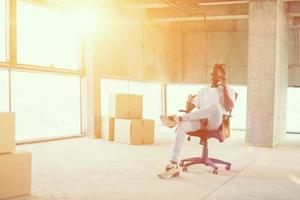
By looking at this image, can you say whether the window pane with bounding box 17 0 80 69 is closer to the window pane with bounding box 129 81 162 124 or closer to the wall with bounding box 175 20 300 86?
the window pane with bounding box 129 81 162 124

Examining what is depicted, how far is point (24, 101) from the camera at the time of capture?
873 cm

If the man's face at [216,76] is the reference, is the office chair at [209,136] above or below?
below

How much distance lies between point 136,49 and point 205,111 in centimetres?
549

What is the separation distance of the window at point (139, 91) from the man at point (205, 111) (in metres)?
4.13

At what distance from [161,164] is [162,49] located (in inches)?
252

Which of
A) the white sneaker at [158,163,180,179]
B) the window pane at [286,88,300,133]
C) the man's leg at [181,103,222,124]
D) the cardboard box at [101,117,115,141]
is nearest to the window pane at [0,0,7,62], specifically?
the cardboard box at [101,117,115,141]

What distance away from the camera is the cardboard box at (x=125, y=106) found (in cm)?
708

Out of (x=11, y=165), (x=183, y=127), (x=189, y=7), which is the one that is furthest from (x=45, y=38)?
(x=11, y=165)

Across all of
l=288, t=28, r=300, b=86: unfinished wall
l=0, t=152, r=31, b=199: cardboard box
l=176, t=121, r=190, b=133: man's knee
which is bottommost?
l=0, t=152, r=31, b=199: cardboard box

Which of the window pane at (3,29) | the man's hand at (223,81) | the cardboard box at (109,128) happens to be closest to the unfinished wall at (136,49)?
the cardboard box at (109,128)

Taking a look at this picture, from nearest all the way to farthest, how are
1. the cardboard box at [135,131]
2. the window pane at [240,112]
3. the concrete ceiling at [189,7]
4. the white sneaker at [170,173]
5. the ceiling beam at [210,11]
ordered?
the white sneaker at [170,173], the cardboard box at [135,131], the concrete ceiling at [189,7], the ceiling beam at [210,11], the window pane at [240,112]

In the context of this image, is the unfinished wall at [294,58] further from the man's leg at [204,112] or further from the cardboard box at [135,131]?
the man's leg at [204,112]

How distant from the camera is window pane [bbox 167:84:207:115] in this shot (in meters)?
11.4

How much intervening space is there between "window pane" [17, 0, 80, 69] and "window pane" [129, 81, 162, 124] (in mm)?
2606
